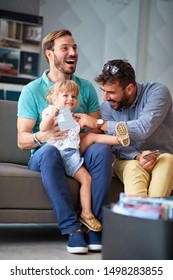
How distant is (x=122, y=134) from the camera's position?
2297 mm

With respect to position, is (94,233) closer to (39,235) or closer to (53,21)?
(39,235)

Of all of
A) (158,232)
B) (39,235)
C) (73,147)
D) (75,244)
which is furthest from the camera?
(39,235)

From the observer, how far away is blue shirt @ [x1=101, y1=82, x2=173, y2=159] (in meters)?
2.35

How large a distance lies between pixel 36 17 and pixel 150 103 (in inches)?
78.5

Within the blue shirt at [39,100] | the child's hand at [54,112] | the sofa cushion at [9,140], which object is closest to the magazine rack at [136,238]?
the child's hand at [54,112]

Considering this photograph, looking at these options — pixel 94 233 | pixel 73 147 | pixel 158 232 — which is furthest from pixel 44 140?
pixel 158 232

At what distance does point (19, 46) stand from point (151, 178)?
2188 millimetres

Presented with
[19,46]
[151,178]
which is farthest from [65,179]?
[19,46]

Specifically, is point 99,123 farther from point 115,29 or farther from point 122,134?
point 115,29

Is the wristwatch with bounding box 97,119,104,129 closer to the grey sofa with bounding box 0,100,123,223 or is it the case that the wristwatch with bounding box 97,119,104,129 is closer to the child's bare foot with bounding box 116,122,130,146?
the child's bare foot with bounding box 116,122,130,146

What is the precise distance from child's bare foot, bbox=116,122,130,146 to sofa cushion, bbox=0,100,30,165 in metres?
0.75

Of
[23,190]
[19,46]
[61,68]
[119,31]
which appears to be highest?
[119,31]

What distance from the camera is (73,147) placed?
93.0 inches

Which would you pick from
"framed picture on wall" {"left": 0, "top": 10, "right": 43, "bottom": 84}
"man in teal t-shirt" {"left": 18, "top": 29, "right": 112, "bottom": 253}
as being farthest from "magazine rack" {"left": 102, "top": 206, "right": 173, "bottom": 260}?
"framed picture on wall" {"left": 0, "top": 10, "right": 43, "bottom": 84}
